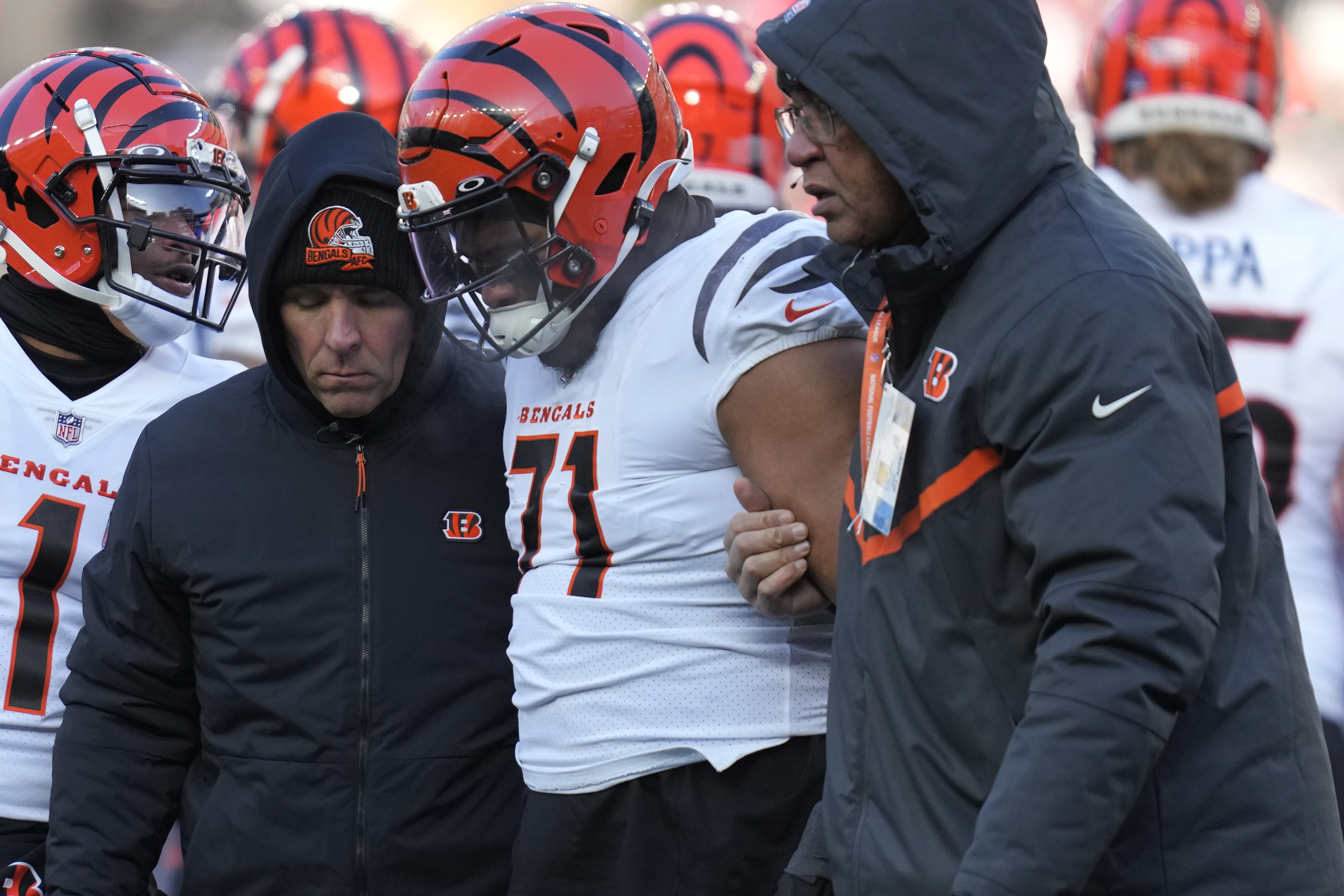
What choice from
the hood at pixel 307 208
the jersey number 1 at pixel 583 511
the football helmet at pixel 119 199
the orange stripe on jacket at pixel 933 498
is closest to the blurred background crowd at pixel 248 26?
the football helmet at pixel 119 199

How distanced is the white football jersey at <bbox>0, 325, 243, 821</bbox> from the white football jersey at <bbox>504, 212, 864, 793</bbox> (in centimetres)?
112

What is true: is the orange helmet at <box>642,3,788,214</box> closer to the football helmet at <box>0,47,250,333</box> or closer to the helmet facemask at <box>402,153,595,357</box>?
the football helmet at <box>0,47,250,333</box>

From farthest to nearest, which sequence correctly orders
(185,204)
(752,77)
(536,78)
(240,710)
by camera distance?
1. (752,77)
2. (185,204)
3. (240,710)
4. (536,78)

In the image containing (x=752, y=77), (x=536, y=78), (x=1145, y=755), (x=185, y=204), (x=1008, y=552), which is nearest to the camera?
(x=1145, y=755)

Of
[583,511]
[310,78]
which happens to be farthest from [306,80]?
[583,511]

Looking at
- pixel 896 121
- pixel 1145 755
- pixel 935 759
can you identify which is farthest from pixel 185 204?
pixel 1145 755

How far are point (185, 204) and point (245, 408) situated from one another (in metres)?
0.51

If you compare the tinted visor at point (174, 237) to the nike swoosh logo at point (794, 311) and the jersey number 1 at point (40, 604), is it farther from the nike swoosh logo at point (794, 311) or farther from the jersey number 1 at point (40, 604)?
the nike swoosh logo at point (794, 311)

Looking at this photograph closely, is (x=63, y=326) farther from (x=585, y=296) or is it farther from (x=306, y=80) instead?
(x=306, y=80)

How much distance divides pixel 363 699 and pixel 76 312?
114 cm

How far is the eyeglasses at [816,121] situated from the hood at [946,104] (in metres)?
0.09

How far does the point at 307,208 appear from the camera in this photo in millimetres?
3197

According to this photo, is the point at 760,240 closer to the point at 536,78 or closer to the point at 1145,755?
the point at 536,78

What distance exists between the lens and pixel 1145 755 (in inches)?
73.8
